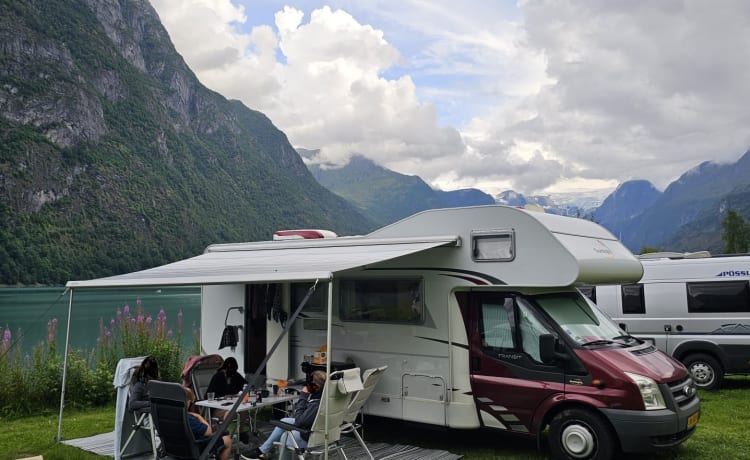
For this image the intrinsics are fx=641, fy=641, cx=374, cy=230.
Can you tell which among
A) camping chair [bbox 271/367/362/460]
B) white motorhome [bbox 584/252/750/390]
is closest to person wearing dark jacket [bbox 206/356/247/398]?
camping chair [bbox 271/367/362/460]

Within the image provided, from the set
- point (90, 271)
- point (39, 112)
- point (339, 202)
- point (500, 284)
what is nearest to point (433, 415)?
point (500, 284)

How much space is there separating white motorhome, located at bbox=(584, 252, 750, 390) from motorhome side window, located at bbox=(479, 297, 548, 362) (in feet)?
16.8

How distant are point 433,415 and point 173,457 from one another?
275 cm

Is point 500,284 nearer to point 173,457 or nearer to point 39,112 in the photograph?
point 173,457

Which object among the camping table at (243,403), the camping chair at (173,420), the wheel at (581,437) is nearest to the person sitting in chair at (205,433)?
the camping chair at (173,420)

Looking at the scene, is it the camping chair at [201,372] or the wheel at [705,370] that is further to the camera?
the wheel at [705,370]

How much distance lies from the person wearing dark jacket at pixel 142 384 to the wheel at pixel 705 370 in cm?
839

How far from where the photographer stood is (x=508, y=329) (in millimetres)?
6781

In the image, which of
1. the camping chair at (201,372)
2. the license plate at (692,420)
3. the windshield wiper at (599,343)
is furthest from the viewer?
the camping chair at (201,372)

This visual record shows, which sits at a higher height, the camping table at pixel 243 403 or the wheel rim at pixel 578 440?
the camping table at pixel 243 403

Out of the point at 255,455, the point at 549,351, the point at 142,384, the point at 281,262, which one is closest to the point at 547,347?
the point at 549,351

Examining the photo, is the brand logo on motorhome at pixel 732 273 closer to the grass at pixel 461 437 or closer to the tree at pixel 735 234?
the grass at pixel 461 437

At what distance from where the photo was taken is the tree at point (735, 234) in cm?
5681

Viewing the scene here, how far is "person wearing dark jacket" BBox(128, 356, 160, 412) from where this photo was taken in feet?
21.9
